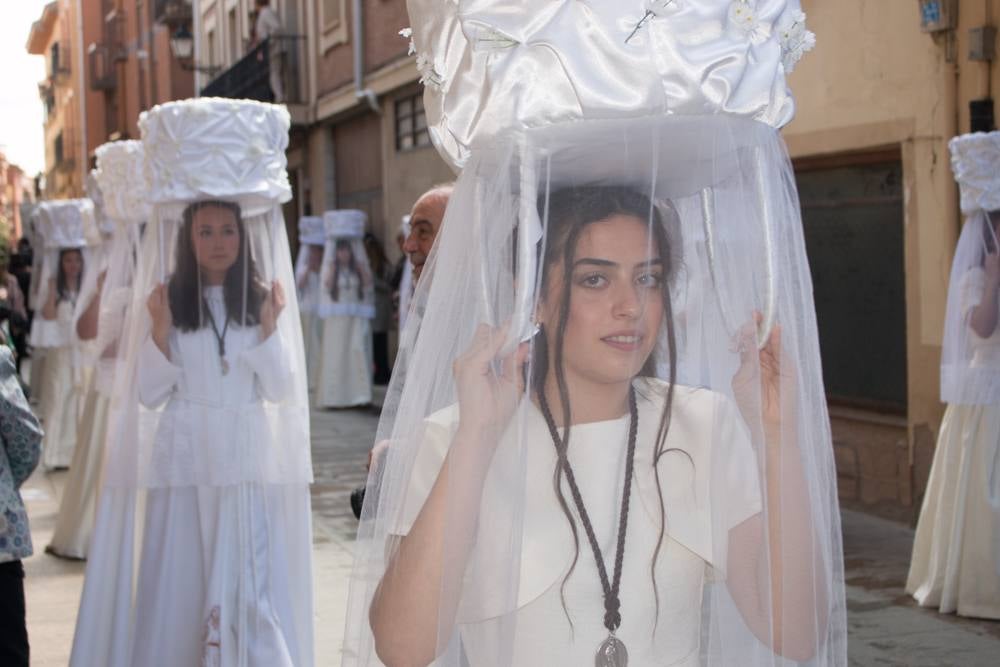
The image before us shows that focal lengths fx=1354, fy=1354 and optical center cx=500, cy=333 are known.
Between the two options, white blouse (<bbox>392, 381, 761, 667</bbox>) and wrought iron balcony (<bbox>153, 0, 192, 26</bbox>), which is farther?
wrought iron balcony (<bbox>153, 0, 192, 26</bbox>)

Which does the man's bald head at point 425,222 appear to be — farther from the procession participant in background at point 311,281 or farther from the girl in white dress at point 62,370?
the procession participant in background at point 311,281

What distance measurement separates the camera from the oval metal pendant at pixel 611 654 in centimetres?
232

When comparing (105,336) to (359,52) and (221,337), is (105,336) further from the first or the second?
(359,52)

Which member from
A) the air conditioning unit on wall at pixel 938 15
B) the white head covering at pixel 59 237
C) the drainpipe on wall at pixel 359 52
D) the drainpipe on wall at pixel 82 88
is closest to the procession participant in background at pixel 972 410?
the air conditioning unit on wall at pixel 938 15

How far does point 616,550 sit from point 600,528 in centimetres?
5

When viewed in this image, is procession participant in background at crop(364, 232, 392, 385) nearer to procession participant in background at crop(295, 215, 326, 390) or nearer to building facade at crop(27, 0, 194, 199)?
procession participant in background at crop(295, 215, 326, 390)

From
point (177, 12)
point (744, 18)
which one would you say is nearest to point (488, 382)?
point (744, 18)

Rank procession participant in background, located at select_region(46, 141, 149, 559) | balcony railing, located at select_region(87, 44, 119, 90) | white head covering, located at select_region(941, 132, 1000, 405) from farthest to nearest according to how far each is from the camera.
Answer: balcony railing, located at select_region(87, 44, 119, 90) < procession participant in background, located at select_region(46, 141, 149, 559) < white head covering, located at select_region(941, 132, 1000, 405)

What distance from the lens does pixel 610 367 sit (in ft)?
7.82

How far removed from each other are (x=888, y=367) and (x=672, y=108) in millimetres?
6451

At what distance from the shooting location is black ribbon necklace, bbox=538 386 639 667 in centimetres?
232

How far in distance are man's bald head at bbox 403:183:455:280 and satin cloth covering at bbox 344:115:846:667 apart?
4.97 ft

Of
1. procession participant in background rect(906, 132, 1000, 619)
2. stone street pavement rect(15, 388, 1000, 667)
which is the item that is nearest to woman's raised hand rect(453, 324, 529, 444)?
stone street pavement rect(15, 388, 1000, 667)

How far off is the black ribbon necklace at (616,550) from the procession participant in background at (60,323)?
9.64 metres
